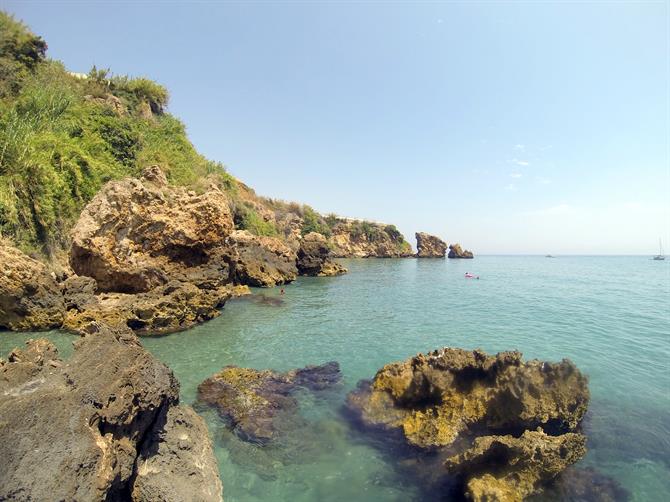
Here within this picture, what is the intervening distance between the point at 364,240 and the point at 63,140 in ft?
201

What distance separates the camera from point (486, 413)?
6551 millimetres

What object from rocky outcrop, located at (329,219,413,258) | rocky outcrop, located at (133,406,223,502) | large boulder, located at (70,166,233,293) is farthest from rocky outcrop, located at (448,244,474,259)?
rocky outcrop, located at (133,406,223,502)

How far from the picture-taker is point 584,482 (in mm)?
5281

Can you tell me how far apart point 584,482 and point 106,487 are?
6.48 m

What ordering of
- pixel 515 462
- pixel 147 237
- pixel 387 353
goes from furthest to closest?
pixel 147 237 < pixel 387 353 < pixel 515 462

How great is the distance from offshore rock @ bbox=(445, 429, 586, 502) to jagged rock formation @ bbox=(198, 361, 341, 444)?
11.1 ft

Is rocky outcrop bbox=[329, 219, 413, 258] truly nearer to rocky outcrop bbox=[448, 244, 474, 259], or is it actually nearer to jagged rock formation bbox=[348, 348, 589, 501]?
rocky outcrop bbox=[448, 244, 474, 259]

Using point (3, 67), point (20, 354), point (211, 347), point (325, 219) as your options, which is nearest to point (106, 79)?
point (3, 67)

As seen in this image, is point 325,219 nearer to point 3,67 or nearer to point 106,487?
point 3,67

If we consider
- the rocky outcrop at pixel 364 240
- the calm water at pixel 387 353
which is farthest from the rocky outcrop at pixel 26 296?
the rocky outcrop at pixel 364 240

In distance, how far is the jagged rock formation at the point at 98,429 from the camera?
9.55 ft

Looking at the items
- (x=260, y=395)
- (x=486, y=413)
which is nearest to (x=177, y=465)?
(x=260, y=395)

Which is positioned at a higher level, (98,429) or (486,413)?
(98,429)

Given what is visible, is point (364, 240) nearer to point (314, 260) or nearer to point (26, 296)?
point (314, 260)
